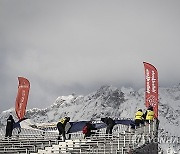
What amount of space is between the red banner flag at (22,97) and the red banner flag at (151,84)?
1202 cm

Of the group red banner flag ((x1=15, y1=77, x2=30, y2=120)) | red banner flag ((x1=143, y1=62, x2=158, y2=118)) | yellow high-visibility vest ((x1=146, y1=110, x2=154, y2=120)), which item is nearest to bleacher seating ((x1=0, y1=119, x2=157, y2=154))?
yellow high-visibility vest ((x1=146, y1=110, x2=154, y2=120))

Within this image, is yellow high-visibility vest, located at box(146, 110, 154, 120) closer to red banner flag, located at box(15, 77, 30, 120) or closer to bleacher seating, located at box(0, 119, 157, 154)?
bleacher seating, located at box(0, 119, 157, 154)

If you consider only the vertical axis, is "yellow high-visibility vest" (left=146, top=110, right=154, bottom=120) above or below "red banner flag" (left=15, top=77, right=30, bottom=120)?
below

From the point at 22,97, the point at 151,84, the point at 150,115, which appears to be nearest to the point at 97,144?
the point at 150,115

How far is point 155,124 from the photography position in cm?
3472

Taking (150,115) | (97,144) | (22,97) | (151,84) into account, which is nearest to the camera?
(97,144)

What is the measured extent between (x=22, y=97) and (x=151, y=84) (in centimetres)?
1280

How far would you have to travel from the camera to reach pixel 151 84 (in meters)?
42.0

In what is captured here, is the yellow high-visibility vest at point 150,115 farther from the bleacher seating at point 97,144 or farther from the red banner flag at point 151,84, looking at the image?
the red banner flag at point 151,84

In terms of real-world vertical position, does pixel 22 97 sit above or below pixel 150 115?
above

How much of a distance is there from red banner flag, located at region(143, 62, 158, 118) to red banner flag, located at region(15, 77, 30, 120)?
12017 millimetres

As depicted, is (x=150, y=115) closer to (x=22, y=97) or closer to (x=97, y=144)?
(x=97, y=144)

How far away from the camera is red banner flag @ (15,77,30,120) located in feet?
153

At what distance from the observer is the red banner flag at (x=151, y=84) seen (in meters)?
41.2
